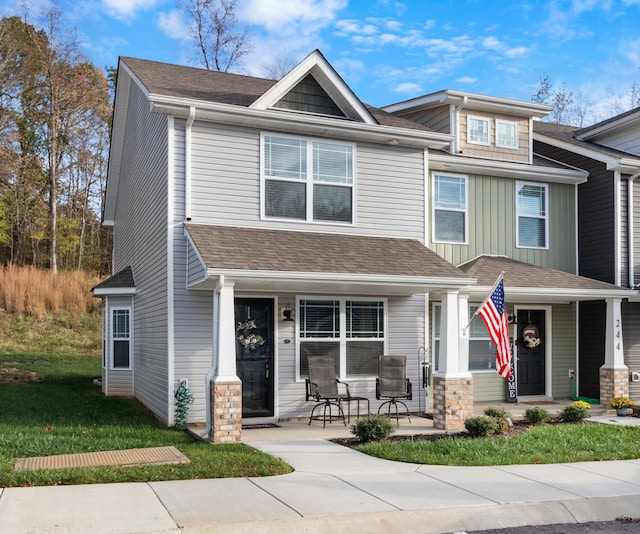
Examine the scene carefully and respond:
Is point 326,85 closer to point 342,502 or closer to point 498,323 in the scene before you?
point 498,323

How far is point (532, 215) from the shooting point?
15109 millimetres

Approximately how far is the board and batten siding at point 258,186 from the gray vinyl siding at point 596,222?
14.5 ft

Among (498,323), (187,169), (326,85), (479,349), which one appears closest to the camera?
(498,323)

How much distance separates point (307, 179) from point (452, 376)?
13.6ft

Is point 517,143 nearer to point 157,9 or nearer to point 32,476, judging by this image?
point 32,476

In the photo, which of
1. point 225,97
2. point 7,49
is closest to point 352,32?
point 225,97

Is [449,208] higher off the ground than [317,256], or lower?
higher

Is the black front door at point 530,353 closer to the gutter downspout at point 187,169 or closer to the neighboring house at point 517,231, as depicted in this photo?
the neighboring house at point 517,231

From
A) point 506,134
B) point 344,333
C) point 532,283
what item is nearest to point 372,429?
point 344,333

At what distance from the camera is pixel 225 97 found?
12250mm

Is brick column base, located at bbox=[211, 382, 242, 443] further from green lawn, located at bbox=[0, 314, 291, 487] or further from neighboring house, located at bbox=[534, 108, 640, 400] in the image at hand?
neighboring house, located at bbox=[534, 108, 640, 400]

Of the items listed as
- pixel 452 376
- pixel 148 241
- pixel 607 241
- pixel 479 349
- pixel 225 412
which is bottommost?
pixel 225 412

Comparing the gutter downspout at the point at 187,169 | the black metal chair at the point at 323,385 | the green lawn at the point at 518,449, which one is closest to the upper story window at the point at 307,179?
the gutter downspout at the point at 187,169

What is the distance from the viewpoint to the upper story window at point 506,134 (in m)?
15.4
